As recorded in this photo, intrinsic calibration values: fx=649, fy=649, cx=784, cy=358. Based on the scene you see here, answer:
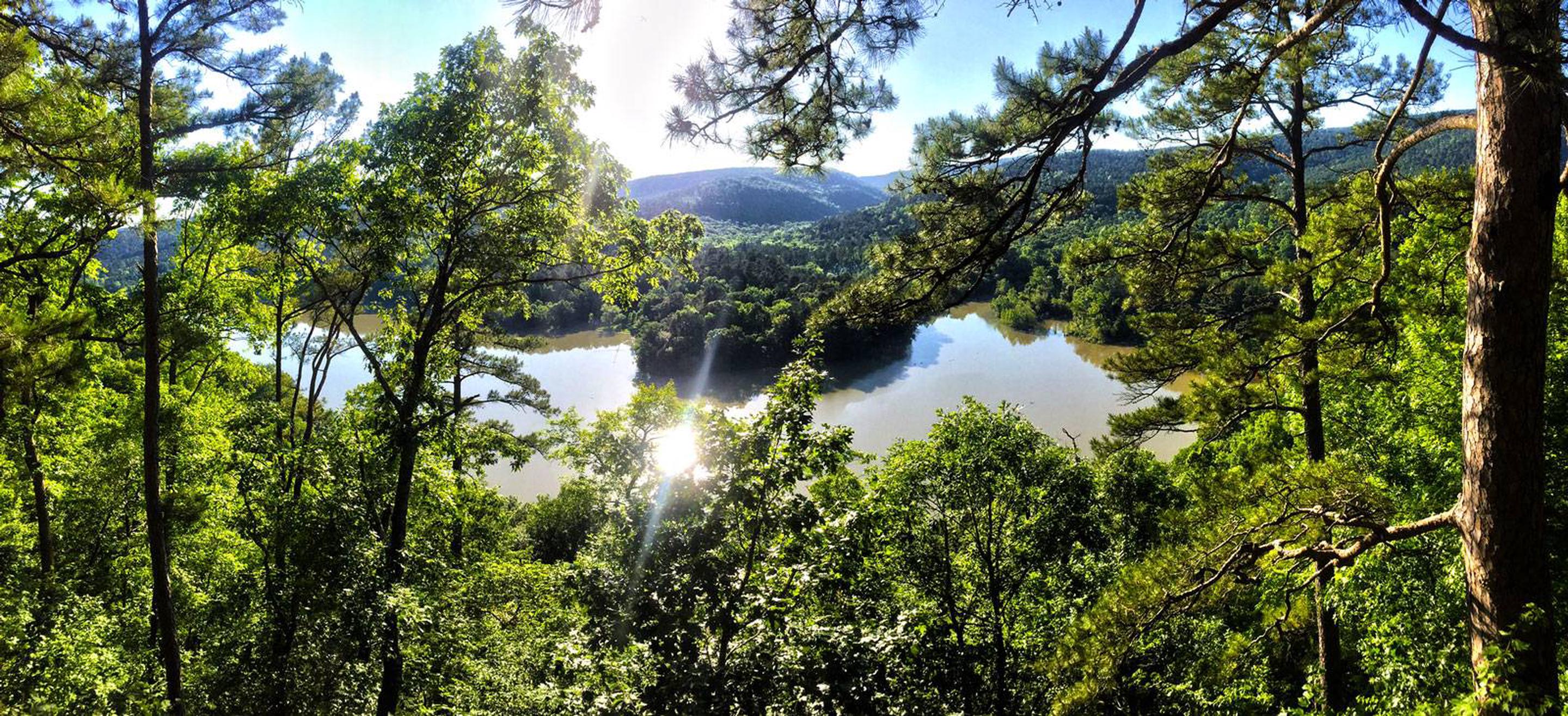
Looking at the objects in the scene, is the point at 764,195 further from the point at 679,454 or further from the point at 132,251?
the point at 679,454

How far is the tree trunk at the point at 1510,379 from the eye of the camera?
2.46 meters

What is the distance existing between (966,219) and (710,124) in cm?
164

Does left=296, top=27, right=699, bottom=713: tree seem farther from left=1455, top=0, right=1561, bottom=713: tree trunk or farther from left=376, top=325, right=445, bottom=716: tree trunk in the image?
left=1455, top=0, right=1561, bottom=713: tree trunk

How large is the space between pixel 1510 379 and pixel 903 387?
2929 cm

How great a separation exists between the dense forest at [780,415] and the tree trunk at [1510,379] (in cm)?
2

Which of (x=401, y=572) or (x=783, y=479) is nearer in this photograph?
(x=783, y=479)

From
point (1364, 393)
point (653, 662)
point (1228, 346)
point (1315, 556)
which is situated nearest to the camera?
point (1315, 556)

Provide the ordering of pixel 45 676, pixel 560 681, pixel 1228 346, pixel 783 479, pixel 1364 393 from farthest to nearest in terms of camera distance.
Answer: pixel 1364 393, pixel 1228 346, pixel 45 676, pixel 560 681, pixel 783 479

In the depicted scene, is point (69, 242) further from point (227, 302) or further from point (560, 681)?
point (560, 681)

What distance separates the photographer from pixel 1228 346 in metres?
6.82

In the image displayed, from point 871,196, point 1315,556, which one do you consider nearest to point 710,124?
point 1315,556

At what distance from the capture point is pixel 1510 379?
2570 millimetres

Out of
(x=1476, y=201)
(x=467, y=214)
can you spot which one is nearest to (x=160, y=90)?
(x=467, y=214)

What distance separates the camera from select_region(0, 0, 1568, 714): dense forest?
10.8 feet
